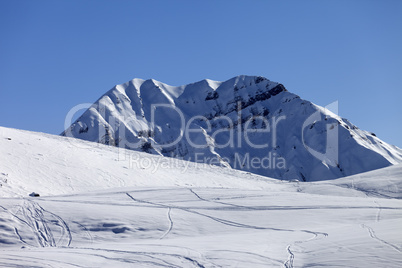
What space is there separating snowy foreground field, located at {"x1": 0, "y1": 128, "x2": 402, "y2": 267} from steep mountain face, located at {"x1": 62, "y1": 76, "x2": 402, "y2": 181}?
89.4 meters

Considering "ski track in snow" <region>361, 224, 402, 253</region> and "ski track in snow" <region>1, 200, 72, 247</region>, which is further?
"ski track in snow" <region>1, 200, 72, 247</region>

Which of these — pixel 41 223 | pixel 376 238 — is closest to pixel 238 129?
pixel 41 223

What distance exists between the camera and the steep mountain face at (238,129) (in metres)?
123

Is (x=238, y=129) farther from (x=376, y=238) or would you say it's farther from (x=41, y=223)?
(x=376, y=238)

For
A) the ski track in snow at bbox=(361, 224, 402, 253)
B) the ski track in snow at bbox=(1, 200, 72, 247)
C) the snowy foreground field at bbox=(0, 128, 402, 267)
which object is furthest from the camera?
the ski track in snow at bbox=(1, 200, 72, 247)

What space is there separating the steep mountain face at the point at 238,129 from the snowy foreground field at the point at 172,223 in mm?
89358

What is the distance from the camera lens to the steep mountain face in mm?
122750

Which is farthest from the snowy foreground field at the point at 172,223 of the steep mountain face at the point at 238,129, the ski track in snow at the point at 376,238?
the steep mountain face at the point at 238,129

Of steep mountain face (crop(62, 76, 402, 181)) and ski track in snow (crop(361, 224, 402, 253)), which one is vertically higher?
steep mountain face (crop(62, 76, 402, 181))

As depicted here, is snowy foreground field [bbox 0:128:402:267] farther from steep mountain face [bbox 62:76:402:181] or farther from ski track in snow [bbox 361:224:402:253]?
steep mountain face [bbox 62:76:402:181]

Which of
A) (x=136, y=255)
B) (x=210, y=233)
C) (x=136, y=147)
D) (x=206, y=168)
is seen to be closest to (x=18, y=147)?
(x=206, y=168)

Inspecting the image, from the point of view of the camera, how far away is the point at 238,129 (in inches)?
5999

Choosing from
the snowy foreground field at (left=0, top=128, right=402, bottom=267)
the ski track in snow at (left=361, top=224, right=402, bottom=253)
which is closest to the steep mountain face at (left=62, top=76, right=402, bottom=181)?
the snowy foreground field at (left=0, top=128, right=402, bottom=267)

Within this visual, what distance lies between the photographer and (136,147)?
5157 inches
